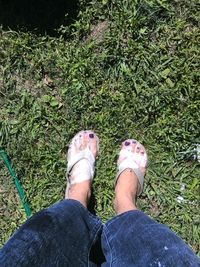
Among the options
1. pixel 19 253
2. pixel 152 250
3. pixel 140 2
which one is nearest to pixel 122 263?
pixel 152 250

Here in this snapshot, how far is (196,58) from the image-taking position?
115 inches

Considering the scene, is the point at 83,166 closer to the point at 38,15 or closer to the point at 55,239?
the point at 55,239

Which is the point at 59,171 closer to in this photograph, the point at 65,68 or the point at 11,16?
the point at 65,68

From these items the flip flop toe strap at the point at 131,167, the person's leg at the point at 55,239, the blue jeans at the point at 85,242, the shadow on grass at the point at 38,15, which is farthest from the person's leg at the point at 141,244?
the shadow on grass at the point at 38,15

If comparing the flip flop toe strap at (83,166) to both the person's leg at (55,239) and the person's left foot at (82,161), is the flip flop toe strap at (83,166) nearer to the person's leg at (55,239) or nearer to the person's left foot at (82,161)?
the person's left foot at (82,161)

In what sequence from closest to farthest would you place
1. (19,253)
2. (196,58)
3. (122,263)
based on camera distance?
(19,253)
(122,263)
(196,58)

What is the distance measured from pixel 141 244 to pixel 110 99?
1.04 metres

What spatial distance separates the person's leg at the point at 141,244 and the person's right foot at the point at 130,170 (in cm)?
23

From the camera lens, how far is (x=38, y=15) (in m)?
3.01

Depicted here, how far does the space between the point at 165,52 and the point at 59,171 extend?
0.96 m

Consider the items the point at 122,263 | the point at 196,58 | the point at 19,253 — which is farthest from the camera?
the point at 196,58

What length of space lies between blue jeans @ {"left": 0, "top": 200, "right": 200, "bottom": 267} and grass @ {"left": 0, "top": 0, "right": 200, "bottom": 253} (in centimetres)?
52

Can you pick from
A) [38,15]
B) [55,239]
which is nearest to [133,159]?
[55,239]

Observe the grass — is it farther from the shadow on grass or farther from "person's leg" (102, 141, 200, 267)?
"person's leg" (102, 141, 200, 267)
